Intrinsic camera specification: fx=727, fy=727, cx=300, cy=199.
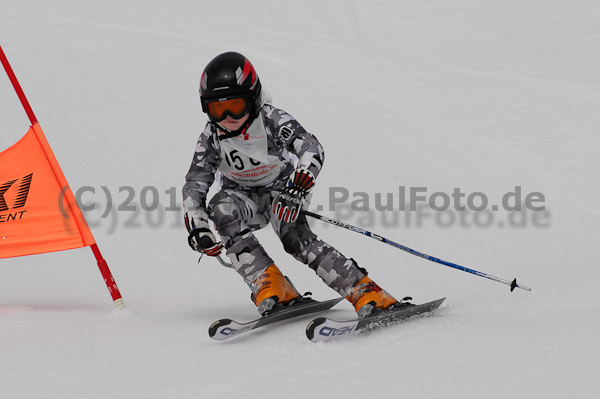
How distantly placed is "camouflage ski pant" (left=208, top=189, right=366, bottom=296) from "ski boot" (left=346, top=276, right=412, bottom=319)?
1.6 inches

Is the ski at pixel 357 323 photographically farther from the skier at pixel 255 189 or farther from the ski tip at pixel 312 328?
the skier at pixel 255 189

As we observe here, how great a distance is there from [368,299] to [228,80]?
4.42 ft

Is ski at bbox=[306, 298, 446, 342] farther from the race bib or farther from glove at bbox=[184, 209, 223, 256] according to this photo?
the race bib

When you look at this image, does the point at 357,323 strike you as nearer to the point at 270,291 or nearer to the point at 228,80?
the point at 270,291

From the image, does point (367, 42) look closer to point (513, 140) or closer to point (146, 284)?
point (513, 140)

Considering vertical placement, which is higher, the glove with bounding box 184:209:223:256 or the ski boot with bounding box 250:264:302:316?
the glove with bounding box 184:209:223:256

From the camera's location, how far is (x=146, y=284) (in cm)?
505

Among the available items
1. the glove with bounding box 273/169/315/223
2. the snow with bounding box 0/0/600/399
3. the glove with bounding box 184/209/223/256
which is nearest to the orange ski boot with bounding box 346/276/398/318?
the snow with bounding box 0/0/600/399

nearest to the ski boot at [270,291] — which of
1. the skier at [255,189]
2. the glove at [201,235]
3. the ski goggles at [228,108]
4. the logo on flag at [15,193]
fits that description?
the skier at [255,189]

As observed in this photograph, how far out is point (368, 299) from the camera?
378cm

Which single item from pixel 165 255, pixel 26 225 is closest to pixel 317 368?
pixel 26 225

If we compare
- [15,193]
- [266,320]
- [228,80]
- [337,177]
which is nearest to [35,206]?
[15,193]

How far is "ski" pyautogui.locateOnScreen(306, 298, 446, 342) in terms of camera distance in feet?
10.9

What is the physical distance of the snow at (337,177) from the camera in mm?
3059
